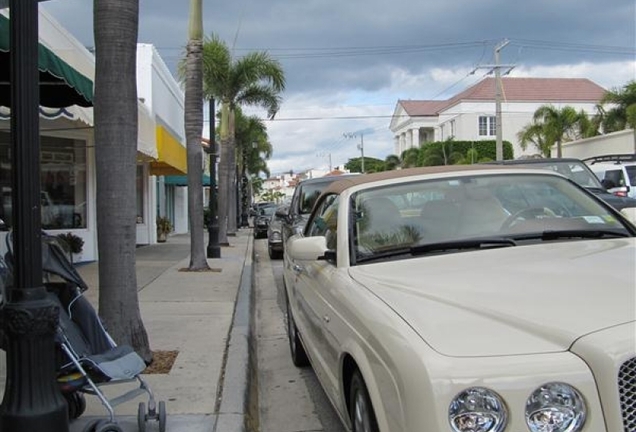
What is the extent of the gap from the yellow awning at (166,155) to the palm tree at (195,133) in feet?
8.35

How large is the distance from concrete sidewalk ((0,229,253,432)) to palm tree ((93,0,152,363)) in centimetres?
72

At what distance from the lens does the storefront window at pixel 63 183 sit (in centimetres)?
1337

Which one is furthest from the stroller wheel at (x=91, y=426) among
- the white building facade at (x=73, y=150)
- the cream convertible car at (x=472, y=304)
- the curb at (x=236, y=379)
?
the white building facade at (x=73, y=150)

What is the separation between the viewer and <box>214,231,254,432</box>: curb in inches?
173

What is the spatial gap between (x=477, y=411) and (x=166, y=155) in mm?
16192

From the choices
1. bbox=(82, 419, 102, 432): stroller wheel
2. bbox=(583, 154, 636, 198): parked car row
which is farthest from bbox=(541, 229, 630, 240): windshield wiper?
bbox=(583, 154, 636, 198): parked car row

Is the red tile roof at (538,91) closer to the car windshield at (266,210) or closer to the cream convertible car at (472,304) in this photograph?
the car windshield at (266,210)

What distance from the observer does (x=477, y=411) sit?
2.30 metres

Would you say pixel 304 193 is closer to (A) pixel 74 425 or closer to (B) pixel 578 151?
(A) pixel 74 425

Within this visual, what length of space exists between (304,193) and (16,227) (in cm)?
949

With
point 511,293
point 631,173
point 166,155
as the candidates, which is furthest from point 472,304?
point 631,173

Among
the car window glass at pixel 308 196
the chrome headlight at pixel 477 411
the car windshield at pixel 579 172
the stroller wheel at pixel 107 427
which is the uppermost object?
the car windshield at pixel 579 172

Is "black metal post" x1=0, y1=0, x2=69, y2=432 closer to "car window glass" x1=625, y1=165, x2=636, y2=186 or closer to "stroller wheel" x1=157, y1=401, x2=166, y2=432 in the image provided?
"stroller wheel" x1=157, y1=401, x2=166, y2=432

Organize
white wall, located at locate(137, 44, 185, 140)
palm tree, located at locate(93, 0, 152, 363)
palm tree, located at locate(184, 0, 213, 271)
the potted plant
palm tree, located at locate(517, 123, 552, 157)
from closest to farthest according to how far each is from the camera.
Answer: palm tree, located at locate(93, 0, 152, 363)
palm tree, located at locate(184, 0, 213, 271)
white wall, located at locate(137, 44, 185, 140)
the potted plant
palm tree, located at locate(517, 123, 552, 157)
